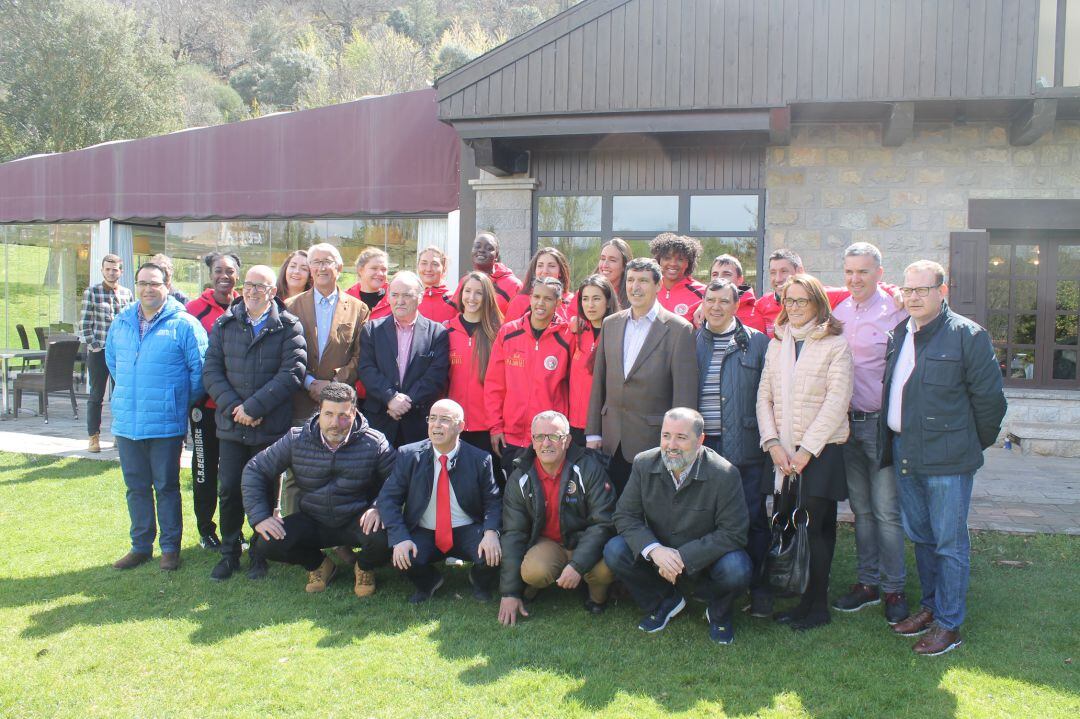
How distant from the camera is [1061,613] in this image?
4.40 meters

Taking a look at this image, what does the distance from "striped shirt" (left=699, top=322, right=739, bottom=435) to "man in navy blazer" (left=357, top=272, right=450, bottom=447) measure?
5.51 ft

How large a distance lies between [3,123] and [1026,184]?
94.0 feet

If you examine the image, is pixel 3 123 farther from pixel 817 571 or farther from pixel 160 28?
pixel 817 571

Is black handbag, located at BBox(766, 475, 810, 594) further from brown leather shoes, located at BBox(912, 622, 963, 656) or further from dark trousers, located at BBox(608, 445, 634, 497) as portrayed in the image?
dark trousers, located at BBox(608, 445, 634, 497)

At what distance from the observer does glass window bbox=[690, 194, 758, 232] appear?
901 cm

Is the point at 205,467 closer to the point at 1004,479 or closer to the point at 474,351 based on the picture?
the point at 474,351

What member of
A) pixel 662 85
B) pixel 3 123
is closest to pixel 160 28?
pixel 3 123

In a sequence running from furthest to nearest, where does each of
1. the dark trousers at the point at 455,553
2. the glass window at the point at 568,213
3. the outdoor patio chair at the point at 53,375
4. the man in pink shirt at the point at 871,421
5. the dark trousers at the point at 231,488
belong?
the outdoor patio chair at the point at 53,375, the glass window at the point at 568,213, the dark trousers at the point at 231,488, the dark trousers at the point at 455,553, the man in pink shirt at the point at 871,421

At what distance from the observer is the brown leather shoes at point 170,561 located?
199 inches

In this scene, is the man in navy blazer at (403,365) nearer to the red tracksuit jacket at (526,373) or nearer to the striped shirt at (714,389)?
the red tracksuit jacket at (526,373)

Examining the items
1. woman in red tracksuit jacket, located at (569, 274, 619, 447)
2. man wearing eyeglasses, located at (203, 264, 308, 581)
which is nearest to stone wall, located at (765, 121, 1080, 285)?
woman in red tracksuit jacket, located at (569, 274, 619, 447)

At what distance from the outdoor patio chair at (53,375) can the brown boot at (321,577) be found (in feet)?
22.0

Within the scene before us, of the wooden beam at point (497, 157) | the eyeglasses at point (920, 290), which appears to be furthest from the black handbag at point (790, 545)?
the wooden beam at point (497, 157)

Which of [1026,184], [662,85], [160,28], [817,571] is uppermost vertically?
[160,28]
